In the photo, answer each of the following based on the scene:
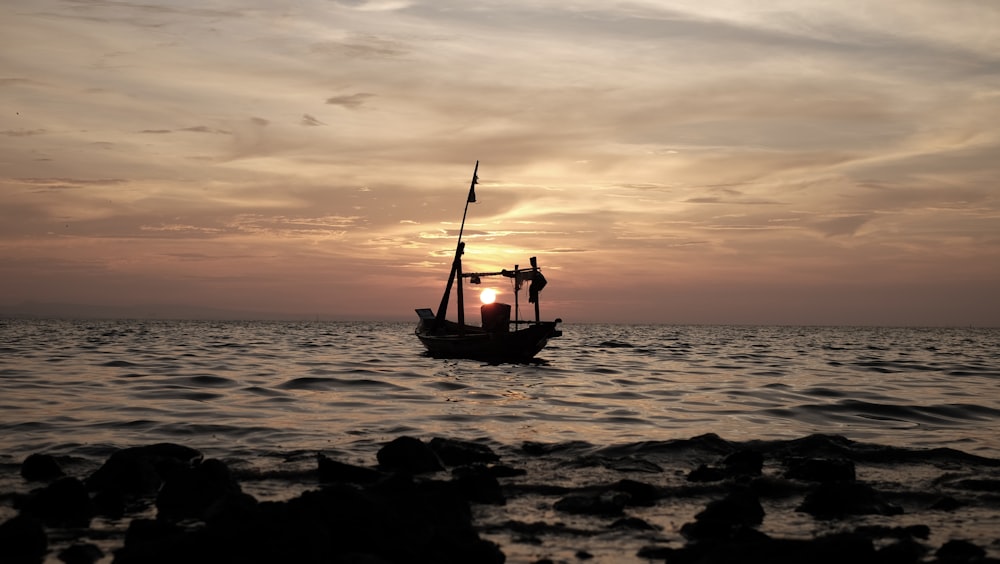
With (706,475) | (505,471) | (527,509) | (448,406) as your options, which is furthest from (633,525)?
(448,406)

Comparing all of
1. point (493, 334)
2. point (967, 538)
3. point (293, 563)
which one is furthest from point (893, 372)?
point (293, 563)

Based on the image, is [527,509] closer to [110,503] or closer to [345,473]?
[345,473]

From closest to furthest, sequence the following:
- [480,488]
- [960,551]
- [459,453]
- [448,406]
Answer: [960,551] → [480,488] → [459,453] → [448,406]

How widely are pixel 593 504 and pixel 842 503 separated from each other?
3.56 m

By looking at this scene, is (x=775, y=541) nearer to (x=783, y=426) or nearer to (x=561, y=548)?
(x=561, y=548)

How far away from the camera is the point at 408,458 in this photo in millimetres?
14727

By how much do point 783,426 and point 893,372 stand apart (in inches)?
1104

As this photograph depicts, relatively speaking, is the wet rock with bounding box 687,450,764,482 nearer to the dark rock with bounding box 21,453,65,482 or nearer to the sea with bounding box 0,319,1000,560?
the sea with bounding box 0,319,1000,560

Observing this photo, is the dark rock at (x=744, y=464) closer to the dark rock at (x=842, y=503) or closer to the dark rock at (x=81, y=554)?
the dark rock at (x=842, y=503)

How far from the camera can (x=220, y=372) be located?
125 feet

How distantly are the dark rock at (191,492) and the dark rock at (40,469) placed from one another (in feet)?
10.2

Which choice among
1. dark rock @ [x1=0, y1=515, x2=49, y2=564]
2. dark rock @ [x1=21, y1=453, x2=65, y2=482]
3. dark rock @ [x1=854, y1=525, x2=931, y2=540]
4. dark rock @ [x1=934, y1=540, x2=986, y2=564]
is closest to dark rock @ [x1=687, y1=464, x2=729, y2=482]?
dark rock @ [x1=854, y1=525, x2=931, y2=540]

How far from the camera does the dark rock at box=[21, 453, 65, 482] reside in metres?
13.7

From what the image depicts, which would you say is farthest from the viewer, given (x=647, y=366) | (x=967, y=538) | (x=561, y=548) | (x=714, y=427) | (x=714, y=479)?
(x=647, y=366)
